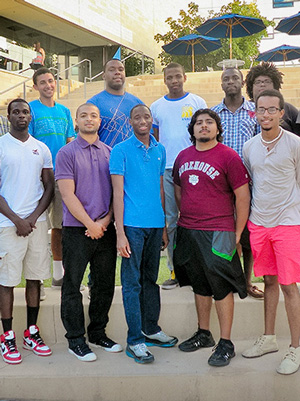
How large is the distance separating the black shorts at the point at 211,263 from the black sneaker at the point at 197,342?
0.41 m

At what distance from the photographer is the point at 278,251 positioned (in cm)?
383

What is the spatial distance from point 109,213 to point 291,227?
1429 millimetres

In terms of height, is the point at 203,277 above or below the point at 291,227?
below

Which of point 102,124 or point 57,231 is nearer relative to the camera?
point 102,124

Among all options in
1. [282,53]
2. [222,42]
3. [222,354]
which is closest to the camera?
[222,354]

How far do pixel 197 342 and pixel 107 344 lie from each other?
76 cm

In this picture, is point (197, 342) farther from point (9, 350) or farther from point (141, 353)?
point (9, 350)

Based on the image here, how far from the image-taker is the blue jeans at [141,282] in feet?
13.3

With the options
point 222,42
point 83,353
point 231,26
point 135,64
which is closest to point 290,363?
point 83,353

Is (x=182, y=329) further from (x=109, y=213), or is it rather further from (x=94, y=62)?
(x=94, y=62)

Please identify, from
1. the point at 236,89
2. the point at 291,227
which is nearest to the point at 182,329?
the point at 291,227

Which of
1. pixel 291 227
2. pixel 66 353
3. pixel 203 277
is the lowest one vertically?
pixel 66 353

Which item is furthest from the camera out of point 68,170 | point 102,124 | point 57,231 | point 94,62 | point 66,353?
point 94,62

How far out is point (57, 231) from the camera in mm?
5059
